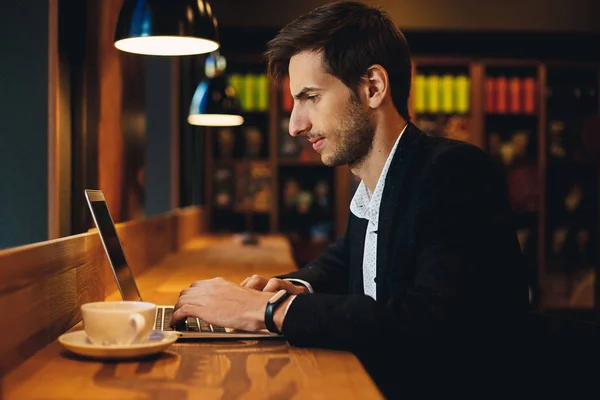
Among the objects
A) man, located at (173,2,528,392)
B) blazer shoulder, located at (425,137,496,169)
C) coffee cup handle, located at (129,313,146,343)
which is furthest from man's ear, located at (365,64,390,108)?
coffee cup handle, located at (129,313,146,343)

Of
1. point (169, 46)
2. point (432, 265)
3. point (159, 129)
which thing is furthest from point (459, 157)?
point (159, 129)

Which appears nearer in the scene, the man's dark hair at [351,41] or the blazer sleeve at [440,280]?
the blazer sleeve at [440,280]

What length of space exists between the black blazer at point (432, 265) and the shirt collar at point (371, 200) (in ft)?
0.14

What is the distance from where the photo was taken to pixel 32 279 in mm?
1356

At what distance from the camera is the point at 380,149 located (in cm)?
191

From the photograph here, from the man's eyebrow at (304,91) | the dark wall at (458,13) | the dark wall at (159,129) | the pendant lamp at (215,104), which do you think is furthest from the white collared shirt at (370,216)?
the dark wall at (458,13)

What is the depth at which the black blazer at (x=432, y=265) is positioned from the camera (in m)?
1.39

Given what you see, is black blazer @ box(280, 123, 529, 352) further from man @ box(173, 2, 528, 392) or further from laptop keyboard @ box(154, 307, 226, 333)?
laptop keyboard @ box(154, 307, 226, 333)

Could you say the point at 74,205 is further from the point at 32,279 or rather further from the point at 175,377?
the point at 175,377

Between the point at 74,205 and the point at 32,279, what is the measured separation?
1.11 m

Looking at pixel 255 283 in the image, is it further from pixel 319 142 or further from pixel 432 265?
pixel 432 265

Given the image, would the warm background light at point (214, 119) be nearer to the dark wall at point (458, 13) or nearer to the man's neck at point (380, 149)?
the dark wall at point (458, 13)

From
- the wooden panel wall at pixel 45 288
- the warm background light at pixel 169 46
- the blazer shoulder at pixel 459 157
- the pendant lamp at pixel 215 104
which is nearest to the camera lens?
the wooden panel wall at pixel 45 288

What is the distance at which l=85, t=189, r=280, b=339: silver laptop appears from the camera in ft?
4.99
